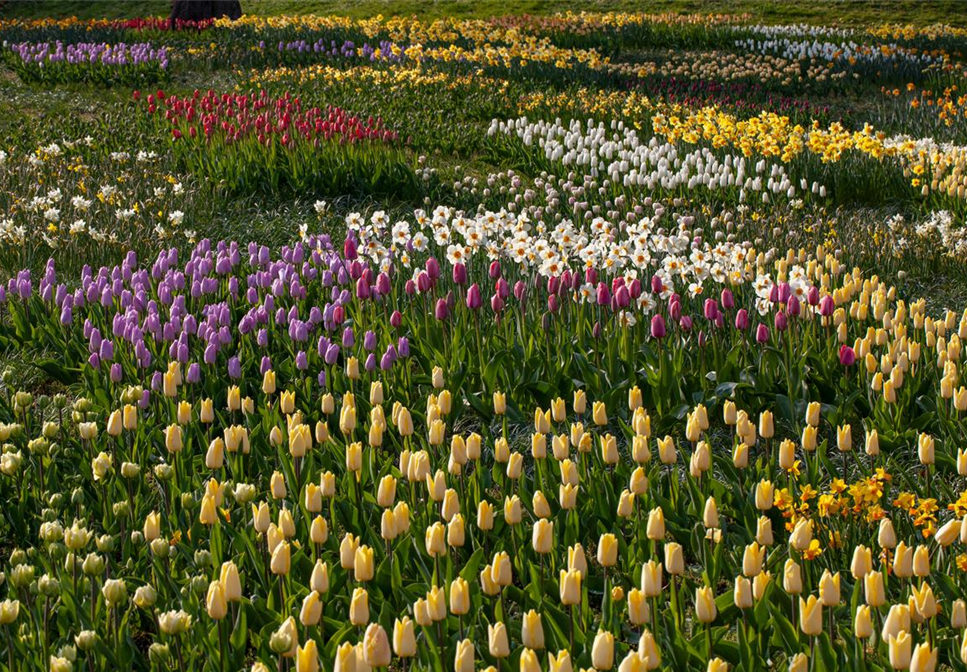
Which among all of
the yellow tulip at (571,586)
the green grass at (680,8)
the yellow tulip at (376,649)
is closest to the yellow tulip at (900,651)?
the yellow tulip at (571,586)

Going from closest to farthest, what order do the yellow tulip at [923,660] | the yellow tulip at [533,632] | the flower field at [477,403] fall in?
the yellow tulip at [923,660] < the yellow tulip at [533,632] < the flower field at [477,403]

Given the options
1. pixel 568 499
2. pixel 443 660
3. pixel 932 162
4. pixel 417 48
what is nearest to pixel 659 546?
pixel 568 499

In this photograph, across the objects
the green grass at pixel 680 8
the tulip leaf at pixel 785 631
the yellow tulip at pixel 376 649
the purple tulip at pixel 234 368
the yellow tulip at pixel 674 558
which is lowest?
the tulip leaf at pixel 785 631

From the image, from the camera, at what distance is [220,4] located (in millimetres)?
20547

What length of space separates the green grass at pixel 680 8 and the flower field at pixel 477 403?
18.1 metres

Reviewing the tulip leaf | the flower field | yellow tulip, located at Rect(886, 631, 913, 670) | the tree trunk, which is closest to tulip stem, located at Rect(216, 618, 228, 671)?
the flower field

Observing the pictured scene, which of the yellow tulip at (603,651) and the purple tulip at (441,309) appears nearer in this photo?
the yellow tulip at (603,651)

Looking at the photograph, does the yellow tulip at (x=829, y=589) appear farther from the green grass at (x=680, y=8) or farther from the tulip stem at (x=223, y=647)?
the green grass at (x=680, y=8)

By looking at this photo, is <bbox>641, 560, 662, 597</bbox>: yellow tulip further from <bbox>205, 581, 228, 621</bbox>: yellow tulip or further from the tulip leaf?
<bbox>205, 581, 228, 621</bbox>: yellow tulip

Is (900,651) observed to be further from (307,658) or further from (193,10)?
(193,10)

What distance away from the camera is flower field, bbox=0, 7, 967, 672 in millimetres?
2662

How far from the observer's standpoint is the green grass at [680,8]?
26.6 metres

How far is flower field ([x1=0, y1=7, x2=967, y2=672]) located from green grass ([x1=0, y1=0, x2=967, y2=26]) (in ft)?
59.5

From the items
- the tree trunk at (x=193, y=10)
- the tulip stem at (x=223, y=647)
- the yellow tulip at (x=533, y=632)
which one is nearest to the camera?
the yellow tulip at (x=533, y=632)
